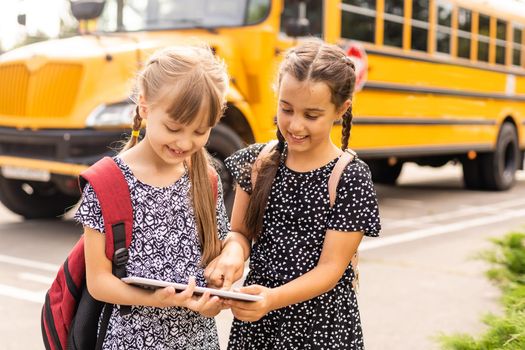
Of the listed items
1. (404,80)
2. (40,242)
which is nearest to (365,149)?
(404,80)

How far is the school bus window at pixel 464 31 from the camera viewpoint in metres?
9.09

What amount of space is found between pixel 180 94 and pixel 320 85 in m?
0.38

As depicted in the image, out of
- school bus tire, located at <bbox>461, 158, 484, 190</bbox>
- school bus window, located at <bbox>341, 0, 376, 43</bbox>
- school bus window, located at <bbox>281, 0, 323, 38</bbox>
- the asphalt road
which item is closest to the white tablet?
the asphalt road

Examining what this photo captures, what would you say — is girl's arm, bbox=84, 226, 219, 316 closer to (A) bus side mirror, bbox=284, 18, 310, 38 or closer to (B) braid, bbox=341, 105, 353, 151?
(B) braid, bbox=341, 105, 353, 151

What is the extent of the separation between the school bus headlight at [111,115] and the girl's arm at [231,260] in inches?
128

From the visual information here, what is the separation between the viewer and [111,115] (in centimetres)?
527

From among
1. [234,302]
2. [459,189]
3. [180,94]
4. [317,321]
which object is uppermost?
[180,94]

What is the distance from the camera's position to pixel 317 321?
6.71 ft

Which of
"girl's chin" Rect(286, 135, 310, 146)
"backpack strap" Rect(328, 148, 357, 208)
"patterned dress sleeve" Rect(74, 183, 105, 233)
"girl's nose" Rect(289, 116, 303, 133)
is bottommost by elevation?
"patterned dress sleeve" Rect(74, 183, 105, 233)

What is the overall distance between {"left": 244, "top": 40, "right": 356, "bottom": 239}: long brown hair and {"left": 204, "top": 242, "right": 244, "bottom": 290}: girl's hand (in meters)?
0.17

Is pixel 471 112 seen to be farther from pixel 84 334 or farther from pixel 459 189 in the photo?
pixel 84 334

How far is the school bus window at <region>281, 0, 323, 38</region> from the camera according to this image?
21.0ft

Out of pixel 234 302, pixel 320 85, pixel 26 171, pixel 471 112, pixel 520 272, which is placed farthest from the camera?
pixel 471 112

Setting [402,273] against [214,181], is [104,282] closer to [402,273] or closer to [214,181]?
[214,181]
